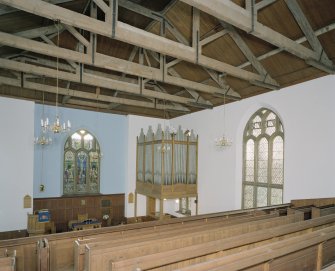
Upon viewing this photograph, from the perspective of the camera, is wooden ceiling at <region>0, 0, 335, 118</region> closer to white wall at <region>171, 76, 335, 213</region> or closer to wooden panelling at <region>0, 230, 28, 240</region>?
white wall at <region>171, 76, 335, 213</region>

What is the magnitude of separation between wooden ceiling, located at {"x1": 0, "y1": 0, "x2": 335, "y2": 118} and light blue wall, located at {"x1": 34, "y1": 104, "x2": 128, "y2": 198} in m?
1.70

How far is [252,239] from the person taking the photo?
118 inches

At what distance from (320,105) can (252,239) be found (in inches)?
171

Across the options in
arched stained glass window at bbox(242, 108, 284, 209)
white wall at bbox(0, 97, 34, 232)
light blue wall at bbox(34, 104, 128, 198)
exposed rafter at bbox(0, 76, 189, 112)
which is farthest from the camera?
light blue wall at bbox(34, 104, 128, 198)

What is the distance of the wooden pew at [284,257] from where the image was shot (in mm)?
2139

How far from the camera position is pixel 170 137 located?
903 cm

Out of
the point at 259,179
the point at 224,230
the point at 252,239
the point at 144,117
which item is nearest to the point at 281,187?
the point at 259,179

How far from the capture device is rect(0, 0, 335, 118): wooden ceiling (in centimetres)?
417

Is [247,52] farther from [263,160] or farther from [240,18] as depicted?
[263,160]

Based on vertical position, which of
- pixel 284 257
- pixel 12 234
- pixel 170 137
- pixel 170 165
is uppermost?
pixel 170 137

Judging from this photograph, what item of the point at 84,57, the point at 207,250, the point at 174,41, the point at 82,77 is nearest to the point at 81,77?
the point at 82,77

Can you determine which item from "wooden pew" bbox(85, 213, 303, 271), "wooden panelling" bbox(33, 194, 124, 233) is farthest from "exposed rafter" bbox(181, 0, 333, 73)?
"wooden panelling" bbox(33, 194, 124, 233)

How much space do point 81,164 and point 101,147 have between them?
3.36ft

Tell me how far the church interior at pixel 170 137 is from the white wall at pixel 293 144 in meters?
0.03
